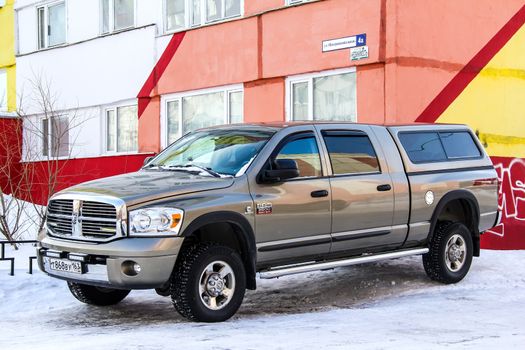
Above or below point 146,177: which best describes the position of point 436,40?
above

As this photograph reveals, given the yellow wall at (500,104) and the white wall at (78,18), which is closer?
the yellow wall at (500,104)

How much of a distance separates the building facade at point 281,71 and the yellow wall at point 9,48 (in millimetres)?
3077

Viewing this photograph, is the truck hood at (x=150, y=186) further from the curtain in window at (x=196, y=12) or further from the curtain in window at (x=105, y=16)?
the curtain in window at (x=105, y=16)

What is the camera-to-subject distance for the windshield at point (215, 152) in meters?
8.12

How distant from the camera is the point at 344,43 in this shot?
13.4 m

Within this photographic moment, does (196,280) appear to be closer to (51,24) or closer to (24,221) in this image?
(24,221)

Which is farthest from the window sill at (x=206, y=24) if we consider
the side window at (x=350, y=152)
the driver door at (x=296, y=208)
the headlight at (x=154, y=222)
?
the headlight at (x=154, y=222)

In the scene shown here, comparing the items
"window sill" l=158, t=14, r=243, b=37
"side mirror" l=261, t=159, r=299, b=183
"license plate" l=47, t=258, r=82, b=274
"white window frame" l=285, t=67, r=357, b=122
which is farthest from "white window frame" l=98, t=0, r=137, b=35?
"license plate" l=47, t=258, r=82, b=274

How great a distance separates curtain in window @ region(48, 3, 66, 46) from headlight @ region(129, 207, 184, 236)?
13.9 meters

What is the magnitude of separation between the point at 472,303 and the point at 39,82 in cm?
1448

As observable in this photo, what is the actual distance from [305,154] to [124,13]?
36.1 feet

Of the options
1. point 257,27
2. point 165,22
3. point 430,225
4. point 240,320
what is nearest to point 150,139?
point 165,22

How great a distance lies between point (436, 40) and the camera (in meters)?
13.3

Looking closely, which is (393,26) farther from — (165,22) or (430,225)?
(165,22)
